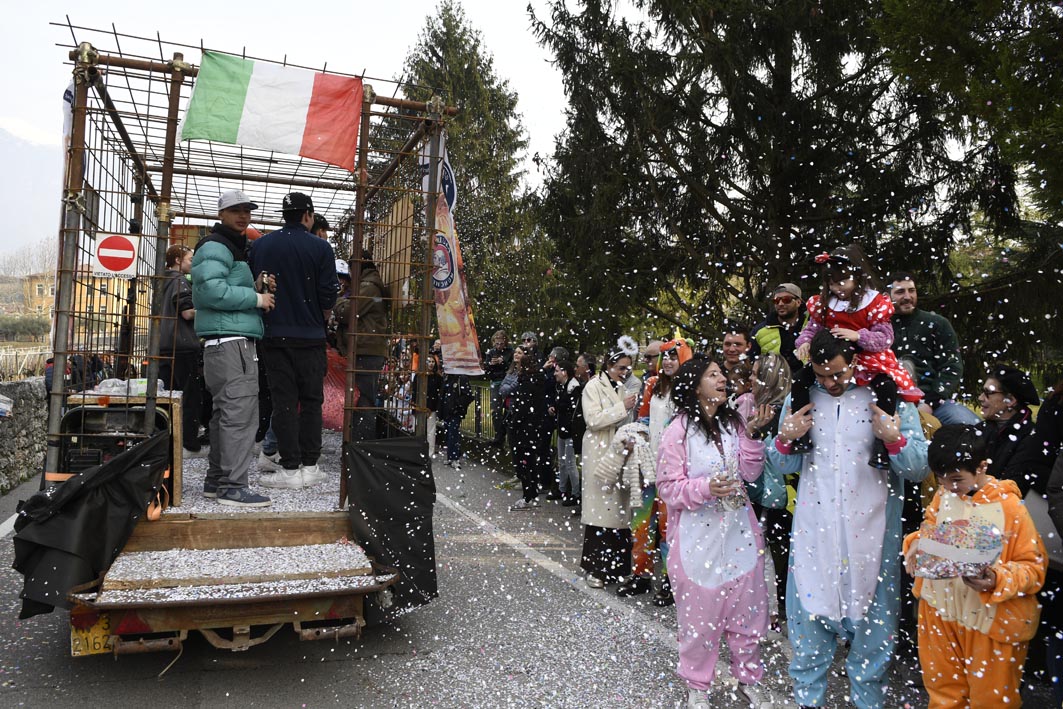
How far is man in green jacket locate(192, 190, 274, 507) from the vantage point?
5379 mm

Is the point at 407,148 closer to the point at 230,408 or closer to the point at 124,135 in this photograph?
the point at 230,408

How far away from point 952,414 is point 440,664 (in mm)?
3612

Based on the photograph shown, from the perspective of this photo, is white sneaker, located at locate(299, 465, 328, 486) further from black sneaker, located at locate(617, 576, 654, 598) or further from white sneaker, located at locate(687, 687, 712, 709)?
white sneaker, located at locate(687, 687, 712, 709)

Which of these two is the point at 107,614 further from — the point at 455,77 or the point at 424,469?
the point at 455,77

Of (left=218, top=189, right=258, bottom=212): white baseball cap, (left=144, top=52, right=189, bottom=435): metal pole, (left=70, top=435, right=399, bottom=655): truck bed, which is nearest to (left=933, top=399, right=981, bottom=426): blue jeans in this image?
(left=70, top=435, right=399, bottom=655): truck bed

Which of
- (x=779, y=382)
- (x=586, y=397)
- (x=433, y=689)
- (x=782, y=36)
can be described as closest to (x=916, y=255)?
(x=782, y=36)

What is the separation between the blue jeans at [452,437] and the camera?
1456 cm

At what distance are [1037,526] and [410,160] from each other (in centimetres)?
471

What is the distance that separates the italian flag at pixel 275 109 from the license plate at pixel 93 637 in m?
2.71

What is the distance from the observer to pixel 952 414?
17.9 ft

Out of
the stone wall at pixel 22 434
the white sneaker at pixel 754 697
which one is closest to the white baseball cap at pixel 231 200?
the white sneaker at pixel 754 697

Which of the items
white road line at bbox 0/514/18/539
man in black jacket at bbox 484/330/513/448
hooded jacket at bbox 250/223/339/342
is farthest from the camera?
man in black jacket at bbox 484/330/513/448

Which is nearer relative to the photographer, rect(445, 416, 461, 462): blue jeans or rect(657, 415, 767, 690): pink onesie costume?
rect(657, 415, 767, 690): pink onesie costume

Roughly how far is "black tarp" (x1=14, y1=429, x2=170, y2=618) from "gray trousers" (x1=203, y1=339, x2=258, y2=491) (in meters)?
0.84
